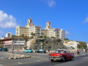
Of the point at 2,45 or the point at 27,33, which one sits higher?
the point at 27,33

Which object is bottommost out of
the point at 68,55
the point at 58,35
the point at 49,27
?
the point at 68,55

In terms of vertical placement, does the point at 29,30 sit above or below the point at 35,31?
above

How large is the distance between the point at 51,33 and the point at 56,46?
75.9m

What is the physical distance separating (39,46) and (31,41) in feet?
18.2

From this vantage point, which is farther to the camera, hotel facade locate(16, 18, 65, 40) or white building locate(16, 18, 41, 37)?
hotel facade locate(16, 18, 65, 40)

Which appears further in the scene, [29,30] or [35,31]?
[29,30]

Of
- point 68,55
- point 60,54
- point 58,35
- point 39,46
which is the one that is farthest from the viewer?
point 58,35

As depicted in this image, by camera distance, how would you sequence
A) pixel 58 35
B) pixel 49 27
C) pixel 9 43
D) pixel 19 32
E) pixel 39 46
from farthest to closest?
pixel 49 27
pixel 58 35
pixel 19 32
pixel 9 43
pixel 39 46

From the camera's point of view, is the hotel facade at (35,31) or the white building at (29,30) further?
the hotel facade at (35,31)

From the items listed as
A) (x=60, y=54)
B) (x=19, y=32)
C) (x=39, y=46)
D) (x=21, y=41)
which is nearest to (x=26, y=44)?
(x=21, y=41)

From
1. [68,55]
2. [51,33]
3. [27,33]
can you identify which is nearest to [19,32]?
[27,33]

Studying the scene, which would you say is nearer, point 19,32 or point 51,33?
point 19,32

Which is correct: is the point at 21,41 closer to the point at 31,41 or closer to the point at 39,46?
the point at 31,41

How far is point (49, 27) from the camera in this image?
544ft
